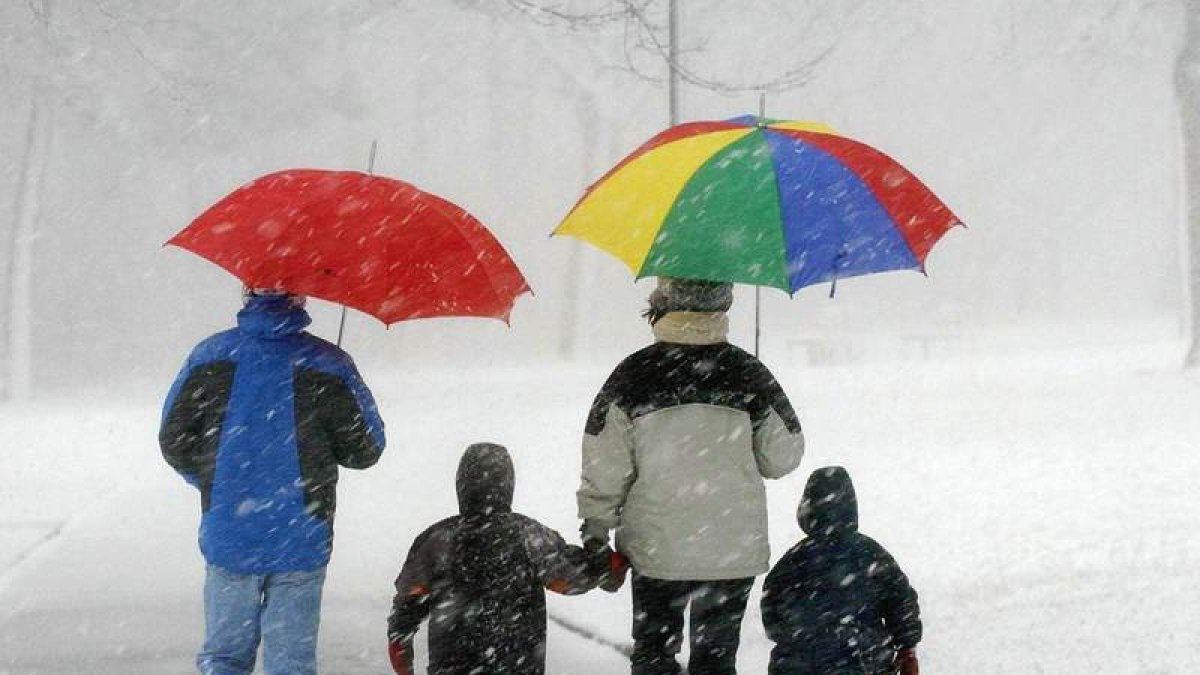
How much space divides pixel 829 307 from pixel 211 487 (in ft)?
99.0

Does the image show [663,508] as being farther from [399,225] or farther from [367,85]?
[367,85]

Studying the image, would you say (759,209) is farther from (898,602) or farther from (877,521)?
(877,521)

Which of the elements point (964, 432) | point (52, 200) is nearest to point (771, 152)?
point (964, 432)

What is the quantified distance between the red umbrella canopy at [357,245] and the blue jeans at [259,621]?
0.98 m

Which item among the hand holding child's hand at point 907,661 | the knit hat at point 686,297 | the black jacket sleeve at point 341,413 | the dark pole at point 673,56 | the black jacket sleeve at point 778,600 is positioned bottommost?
the hand holding child's hand at point 907,661

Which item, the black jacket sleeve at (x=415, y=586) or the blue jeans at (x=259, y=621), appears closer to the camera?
the black jacket sleeve at (x=415, y=586)

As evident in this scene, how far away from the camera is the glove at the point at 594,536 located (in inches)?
172

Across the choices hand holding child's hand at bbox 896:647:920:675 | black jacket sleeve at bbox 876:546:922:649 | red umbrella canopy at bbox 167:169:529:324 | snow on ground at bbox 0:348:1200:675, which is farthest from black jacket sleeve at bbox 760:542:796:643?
snow on ground at bbox 0:348:1200:675

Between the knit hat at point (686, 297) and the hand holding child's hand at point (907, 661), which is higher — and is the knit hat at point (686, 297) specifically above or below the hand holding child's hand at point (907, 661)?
above

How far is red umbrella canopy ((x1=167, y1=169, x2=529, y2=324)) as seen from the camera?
445cm

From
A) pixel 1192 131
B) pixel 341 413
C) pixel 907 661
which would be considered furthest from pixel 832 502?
pixel 1192 131

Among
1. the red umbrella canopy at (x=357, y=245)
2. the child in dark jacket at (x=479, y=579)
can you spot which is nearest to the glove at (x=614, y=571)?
the child in dark jacket at (x=479, y=579)

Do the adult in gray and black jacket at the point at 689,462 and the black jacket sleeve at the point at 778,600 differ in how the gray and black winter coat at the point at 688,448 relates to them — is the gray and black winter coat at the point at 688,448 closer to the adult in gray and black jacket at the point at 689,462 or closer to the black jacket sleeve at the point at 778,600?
the adult in gray and black jacket at the point at 689,462

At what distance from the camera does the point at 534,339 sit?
3934cm
